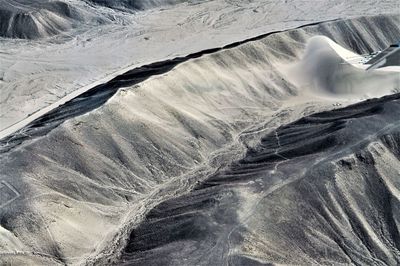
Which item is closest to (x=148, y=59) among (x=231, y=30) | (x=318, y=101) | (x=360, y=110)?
(x=231, y=30)

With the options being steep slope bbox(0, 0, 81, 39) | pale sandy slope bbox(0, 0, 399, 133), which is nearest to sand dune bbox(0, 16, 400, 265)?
pale sandy slope bbox(0, 0, 399, 133)

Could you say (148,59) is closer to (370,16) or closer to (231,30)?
(231,30)

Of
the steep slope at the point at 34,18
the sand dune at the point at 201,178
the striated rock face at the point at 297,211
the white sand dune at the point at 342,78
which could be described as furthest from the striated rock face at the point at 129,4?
the striated rock face at the point at 297,211

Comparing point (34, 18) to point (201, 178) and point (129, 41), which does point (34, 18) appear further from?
point (201, 178)

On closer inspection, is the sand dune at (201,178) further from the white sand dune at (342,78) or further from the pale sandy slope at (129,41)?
the pale sandy slope at (129,41)

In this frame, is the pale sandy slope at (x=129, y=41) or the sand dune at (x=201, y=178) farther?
the pale sandy slope at (x=129, y=41)

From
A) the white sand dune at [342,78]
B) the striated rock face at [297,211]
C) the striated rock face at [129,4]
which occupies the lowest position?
the striated rock face at [297,211]

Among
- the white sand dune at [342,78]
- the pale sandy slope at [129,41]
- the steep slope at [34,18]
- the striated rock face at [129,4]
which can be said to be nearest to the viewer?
the white sand dune at [342,78]
